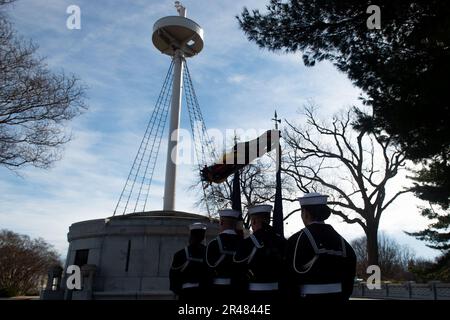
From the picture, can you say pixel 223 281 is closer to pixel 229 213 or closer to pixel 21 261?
pixel 229 213

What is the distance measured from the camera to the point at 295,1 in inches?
386

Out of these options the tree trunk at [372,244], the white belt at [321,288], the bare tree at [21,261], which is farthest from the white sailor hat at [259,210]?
the bare tree at [21,261]

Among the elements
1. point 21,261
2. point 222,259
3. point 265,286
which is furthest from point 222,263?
point 21,261

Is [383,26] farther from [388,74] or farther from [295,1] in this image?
[295,1]

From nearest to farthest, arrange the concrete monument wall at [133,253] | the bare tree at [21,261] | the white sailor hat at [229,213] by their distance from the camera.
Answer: the white sailor hat at [229,213], the concrete monument wall at [133,253], the bare tree at [21,261]

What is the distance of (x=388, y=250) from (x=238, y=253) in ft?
235

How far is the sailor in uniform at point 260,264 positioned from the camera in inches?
186

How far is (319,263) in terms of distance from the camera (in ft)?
12.7

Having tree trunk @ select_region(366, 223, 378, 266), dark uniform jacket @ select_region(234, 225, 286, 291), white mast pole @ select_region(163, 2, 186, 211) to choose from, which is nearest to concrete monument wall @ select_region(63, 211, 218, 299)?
white mast pole @ select_region(163, 2, 186, 211)

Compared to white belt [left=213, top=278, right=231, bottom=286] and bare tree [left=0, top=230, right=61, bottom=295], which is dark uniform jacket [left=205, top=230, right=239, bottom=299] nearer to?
white belt [left=213, top=278, right=231, bottom=286]

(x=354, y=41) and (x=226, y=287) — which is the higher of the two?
(x=354, y=41)

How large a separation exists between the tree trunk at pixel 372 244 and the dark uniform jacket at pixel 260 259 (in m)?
19.8

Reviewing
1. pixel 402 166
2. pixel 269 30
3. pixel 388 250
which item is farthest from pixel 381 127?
pixel 388 250

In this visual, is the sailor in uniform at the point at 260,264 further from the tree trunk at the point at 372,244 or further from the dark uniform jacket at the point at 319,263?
the tree trunk at the point at 372,244
